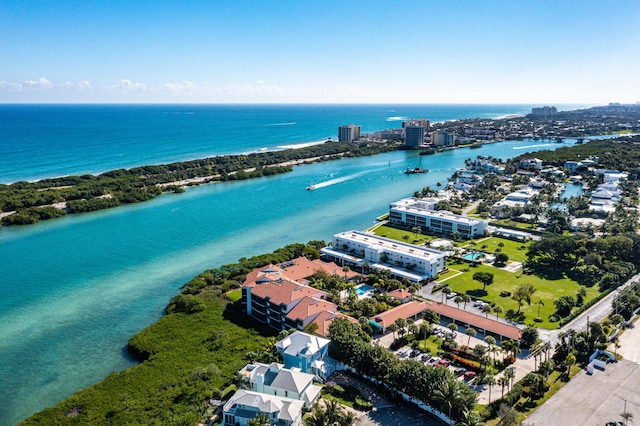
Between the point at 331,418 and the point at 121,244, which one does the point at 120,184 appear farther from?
the point at 331,418

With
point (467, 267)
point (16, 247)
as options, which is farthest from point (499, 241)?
point (16, 247)

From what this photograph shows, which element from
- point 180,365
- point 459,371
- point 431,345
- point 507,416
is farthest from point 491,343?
point 180,365

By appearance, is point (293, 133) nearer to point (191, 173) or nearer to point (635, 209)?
point (191, 173)

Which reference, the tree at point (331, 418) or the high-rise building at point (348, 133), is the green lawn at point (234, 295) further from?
the high-rise building at point (348, 133)

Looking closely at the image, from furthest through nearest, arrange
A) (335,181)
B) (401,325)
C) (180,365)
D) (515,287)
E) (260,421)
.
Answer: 1. (335,181)
2. (515,287)
3. (401,325)
4. (180,365)
5. (260,421)

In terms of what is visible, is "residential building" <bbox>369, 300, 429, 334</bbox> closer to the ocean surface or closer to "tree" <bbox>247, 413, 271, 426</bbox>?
"tree" <bbox>247, 413, 271, 426</bbox>

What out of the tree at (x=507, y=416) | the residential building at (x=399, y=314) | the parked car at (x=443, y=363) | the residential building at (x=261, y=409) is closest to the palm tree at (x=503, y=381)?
the tree at (x=507, y=416)

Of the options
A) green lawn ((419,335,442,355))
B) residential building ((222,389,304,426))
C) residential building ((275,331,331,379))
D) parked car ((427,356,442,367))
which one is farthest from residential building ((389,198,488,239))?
residential building ((222,389,304,426))

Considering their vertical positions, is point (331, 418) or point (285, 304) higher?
point (285, 304)
